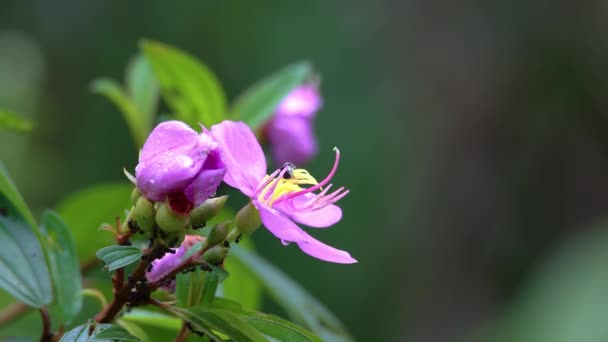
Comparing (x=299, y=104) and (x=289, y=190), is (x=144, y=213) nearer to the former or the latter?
(x=289, y=190)

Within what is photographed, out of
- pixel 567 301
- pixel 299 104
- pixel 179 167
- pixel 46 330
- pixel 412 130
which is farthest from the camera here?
pixel 412 130

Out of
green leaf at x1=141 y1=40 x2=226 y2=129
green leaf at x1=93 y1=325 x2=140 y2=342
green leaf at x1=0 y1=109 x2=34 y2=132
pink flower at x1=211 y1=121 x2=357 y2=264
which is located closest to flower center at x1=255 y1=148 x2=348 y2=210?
pink flower at x1=211 y1=121 x2=357 y2=264

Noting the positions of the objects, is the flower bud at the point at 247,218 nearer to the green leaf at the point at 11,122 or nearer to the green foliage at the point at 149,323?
the green foliage at the point at 149,323

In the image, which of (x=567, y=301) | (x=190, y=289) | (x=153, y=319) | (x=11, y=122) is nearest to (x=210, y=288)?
(x=190, y=289)

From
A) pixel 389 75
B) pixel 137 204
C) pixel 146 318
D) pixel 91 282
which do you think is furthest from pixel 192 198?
pixel 389 75

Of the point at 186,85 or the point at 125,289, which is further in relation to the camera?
the point at 186,85

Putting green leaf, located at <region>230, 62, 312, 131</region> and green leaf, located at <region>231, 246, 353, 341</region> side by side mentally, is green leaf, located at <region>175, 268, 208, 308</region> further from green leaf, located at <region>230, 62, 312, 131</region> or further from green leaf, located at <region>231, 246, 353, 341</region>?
green leaf, located at <region>230, 62, 312, 131</region>
